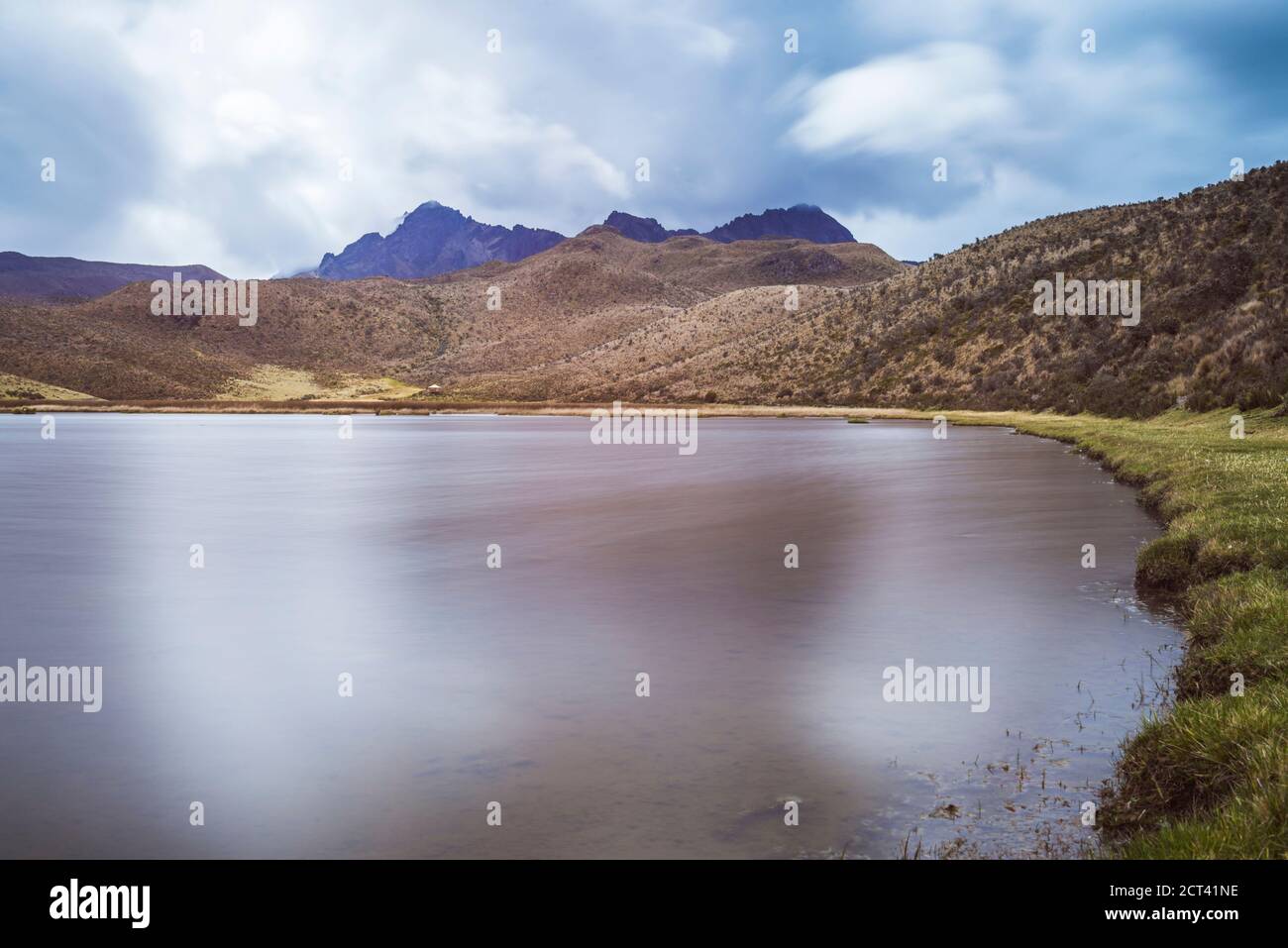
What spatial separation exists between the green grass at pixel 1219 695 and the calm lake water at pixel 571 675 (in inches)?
20.4

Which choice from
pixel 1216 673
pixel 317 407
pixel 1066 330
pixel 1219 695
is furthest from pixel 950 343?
pixel 1219 695

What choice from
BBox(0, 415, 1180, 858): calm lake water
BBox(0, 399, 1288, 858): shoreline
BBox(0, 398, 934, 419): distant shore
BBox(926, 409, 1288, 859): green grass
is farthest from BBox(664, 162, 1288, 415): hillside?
BBox(0, 415, 1180, 858): calm lake water

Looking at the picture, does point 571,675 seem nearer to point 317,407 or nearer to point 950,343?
point 950,343

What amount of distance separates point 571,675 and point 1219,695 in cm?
687

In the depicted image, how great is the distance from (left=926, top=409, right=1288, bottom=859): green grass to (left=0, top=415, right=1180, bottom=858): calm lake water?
0.52m

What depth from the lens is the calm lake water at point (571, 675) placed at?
8414mm

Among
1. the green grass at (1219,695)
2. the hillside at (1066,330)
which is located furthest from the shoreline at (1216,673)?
the hillside at (1066,330)

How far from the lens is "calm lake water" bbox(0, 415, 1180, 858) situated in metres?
8.41

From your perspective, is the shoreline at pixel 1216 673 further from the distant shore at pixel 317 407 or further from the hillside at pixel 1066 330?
the distant shore at pixel 317 407

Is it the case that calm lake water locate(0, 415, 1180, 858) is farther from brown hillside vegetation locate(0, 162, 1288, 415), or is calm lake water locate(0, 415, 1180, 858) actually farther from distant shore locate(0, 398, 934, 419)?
distant shore locate(0, 398, 934, 419)

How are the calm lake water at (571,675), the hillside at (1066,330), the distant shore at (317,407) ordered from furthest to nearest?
the distant shore at (317,407) → the hillside at (1066,330) → the calm lake water at (571,675)

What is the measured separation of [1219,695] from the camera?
1015 centimetres
